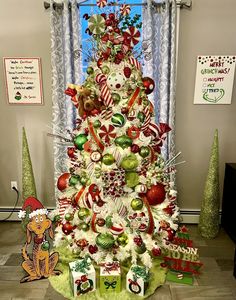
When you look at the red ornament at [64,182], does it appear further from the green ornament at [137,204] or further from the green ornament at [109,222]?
the green ornament at [137,204]

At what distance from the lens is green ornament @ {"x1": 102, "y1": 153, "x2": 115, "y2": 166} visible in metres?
1.70

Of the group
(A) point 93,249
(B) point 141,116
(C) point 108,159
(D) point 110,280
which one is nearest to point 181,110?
(B) point 141,116

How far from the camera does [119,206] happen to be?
182 centimetres

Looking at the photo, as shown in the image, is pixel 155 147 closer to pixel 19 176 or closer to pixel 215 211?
pixel 215 211

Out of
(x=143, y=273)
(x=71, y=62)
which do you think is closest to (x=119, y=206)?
(x=143, y=273)

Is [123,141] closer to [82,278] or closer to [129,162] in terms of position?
[129,162]

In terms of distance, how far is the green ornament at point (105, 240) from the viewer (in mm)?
1770

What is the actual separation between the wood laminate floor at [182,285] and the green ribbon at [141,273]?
147 millimetres

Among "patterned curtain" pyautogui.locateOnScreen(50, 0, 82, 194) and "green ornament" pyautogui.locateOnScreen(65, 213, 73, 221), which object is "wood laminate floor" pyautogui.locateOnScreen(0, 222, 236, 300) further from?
"patterned curtain" pyautogui.locateOnScreen(50, 0, 82, 194)

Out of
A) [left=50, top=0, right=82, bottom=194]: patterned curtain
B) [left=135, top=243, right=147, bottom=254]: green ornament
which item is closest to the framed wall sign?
[left=50, top=0, right=82, bottom=194]: patterned curtain

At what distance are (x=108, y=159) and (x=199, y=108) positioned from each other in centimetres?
115

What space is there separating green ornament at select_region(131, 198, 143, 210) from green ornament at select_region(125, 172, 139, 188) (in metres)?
0.10

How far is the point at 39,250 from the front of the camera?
1.75 meters

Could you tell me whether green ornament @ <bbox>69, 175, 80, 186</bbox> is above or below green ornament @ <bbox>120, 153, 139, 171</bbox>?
below
